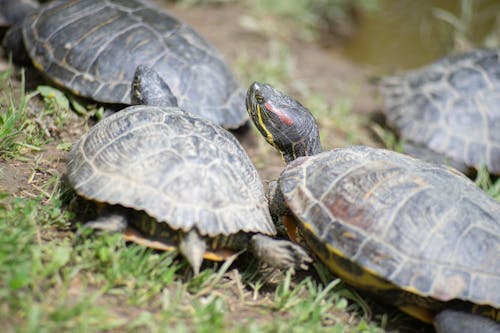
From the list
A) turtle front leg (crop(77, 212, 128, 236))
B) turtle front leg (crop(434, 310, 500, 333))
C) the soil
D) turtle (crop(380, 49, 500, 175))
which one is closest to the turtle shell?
turtle front leg (crop(77, 212, 128, 236))

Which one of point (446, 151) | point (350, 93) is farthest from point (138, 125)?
point (350, 93)

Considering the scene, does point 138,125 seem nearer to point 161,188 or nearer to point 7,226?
A: point 161,188

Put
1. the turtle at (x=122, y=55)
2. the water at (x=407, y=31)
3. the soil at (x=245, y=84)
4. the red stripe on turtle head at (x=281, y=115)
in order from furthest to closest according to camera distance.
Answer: the water at (x=407, y=31) < the turtle at (x=122, y=55) < the red stripe on turtle head at (x=281, y=115) < the soil at (x=245, y=84)

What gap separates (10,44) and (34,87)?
752mm

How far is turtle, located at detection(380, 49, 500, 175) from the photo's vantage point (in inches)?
241

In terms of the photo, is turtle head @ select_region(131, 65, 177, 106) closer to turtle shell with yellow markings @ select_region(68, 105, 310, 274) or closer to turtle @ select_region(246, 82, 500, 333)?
turtle shell with yellow markings @ select_region(68, 105, 310, 274)

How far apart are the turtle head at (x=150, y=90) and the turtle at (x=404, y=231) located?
1.31 metres

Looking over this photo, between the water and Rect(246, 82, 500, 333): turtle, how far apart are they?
6902 mm

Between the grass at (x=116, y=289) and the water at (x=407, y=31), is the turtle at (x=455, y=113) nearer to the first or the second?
the water at (x=407, y=31)

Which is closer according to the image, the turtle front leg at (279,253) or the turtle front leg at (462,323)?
the turtle front leg at (462,323)

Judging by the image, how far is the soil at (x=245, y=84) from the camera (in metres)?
3.94

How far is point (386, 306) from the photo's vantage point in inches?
143

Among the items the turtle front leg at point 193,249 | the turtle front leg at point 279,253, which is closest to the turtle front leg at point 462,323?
the turtle front leg at point 279,253

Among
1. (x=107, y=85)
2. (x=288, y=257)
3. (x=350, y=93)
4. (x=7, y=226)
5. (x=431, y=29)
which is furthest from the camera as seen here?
(x=431, y=29)
